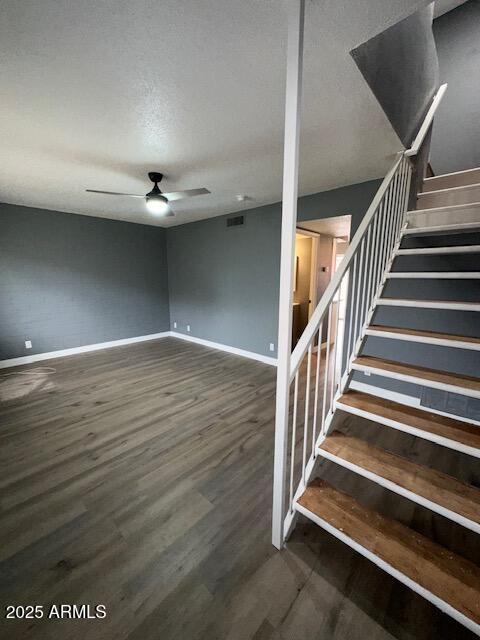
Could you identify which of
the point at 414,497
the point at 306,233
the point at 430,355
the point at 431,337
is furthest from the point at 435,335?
the point at 306,233

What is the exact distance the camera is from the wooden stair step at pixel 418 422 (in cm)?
117

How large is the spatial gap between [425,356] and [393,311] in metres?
0.58

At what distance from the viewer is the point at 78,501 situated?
1.70m

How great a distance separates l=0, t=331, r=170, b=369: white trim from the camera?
418cm

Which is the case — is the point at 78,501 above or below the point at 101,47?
below

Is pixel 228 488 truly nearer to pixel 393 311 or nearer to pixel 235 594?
pixel 235 594

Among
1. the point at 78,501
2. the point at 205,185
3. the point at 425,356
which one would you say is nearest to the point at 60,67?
the point at 205,185

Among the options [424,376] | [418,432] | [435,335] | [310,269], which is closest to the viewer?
[418,432]

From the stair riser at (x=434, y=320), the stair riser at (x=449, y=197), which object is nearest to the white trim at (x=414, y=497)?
the stair riser at (x=434, y=320)

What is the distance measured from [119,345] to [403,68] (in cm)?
570

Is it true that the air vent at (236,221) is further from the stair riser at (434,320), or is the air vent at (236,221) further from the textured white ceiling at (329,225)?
the stair riser at (434,320)

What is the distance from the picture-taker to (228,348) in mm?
5004

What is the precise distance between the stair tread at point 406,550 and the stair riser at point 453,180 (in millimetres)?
2695

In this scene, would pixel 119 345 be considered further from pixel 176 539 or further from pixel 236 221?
pixel 176 539
